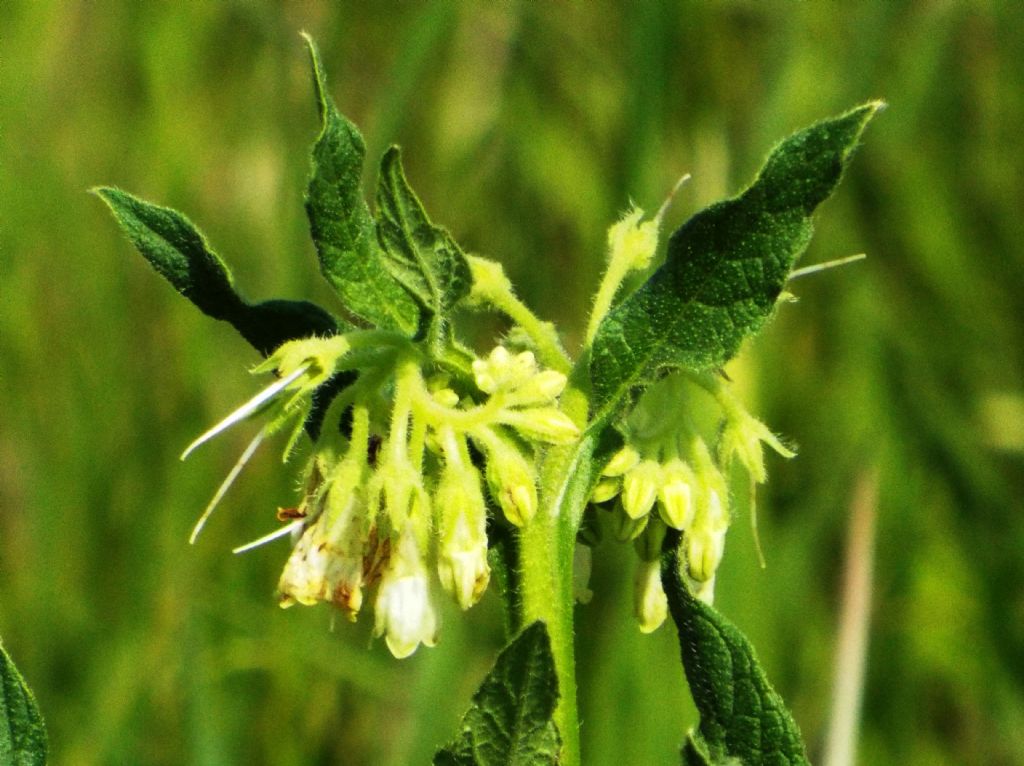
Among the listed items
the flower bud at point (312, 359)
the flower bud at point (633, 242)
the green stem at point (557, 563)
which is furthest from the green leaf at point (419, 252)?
the flower bud at point (633, 242)

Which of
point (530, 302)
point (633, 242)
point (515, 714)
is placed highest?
point (530, 302)

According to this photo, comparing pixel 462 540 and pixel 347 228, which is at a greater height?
pixel 347 228

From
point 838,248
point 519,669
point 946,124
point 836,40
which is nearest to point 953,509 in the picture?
point 838,248

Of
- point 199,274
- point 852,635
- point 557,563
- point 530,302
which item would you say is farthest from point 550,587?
point 530,302

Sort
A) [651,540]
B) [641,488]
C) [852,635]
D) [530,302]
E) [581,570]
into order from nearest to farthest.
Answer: [641,488] → [651,540] → [581,570] → [852,635] → [530,302]

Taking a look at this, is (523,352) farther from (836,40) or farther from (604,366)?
(836,40)

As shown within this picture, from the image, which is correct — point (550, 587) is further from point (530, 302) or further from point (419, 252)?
point (530, 302)

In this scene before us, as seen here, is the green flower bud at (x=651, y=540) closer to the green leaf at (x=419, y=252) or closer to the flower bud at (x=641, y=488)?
the flower bud at (x=641, y=488)
